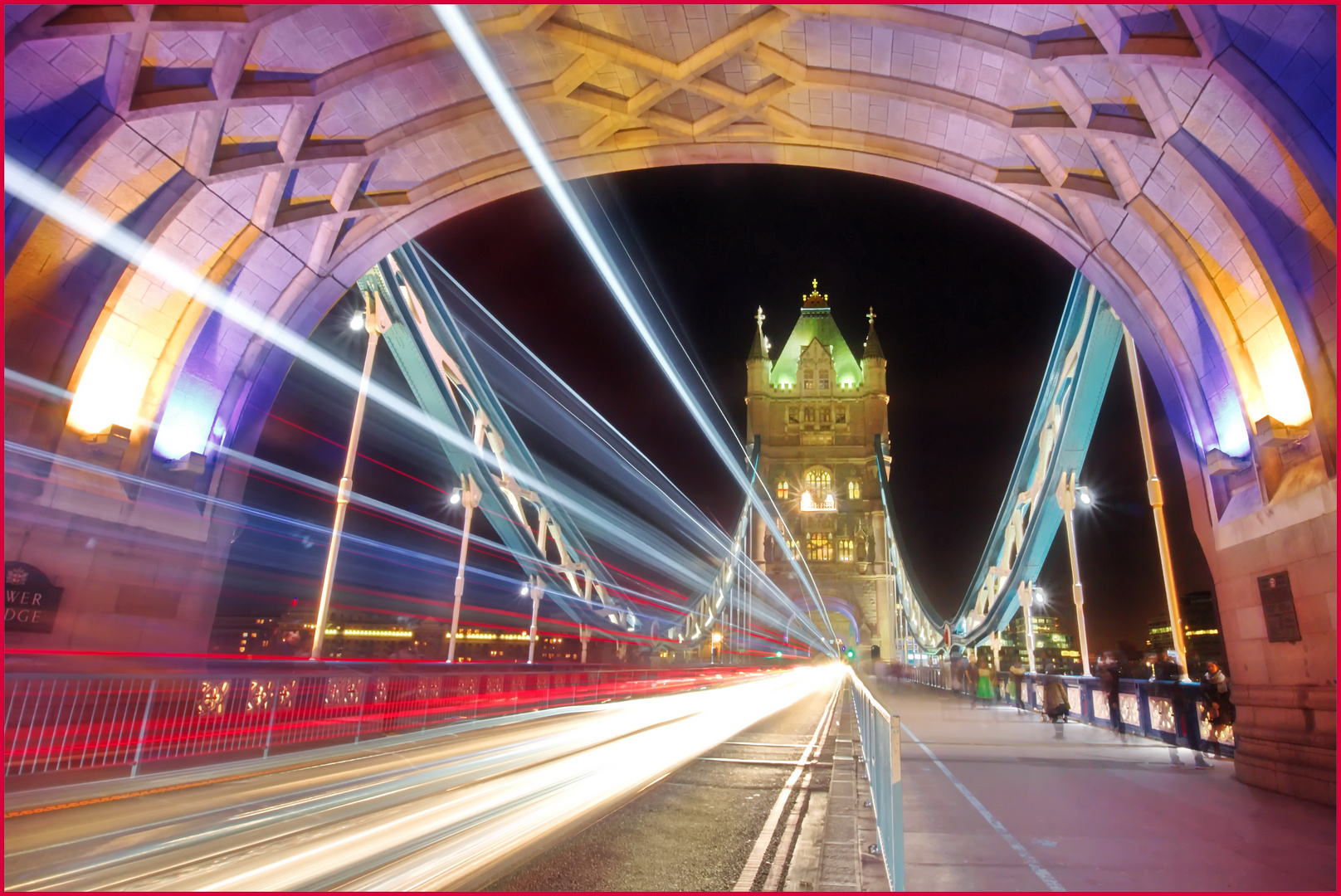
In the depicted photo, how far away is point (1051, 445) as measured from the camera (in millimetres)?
24438

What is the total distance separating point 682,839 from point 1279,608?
582cm

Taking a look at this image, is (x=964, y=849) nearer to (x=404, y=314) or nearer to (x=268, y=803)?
(x=268, y=803)

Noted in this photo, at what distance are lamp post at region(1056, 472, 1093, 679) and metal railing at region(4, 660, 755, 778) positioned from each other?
12.4m

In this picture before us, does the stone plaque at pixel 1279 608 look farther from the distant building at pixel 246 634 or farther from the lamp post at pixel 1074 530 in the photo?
the distant building at pixel 246 634

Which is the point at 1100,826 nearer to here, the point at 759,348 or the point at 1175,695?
the point at 1175,695

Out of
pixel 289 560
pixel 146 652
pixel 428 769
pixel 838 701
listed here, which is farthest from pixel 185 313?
pixel 289 560

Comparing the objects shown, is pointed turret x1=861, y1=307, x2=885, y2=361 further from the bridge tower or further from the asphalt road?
the asphalt road

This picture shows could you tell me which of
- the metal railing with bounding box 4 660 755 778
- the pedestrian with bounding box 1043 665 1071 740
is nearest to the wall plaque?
the metal railing with bounding box 4 660 755 778

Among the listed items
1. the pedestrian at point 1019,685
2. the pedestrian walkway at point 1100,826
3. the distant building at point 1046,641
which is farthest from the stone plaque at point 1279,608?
the distant building at point 1046,641

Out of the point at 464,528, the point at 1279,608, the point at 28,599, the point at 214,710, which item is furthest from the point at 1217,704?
the point at 464,528

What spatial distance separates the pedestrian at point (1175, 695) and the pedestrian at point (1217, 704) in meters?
0.33

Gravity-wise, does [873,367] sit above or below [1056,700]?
above

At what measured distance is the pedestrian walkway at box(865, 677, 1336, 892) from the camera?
4.46 meters

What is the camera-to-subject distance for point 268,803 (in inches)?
229
